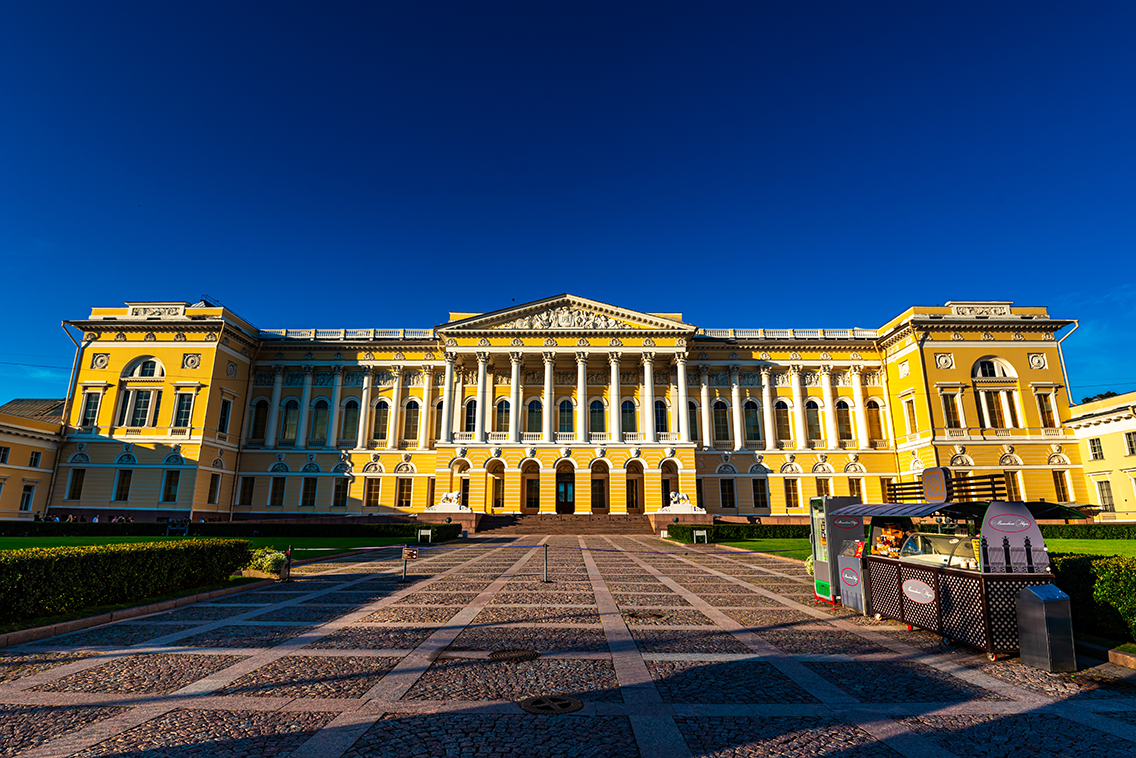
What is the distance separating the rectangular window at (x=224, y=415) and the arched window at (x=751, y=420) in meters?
40.1

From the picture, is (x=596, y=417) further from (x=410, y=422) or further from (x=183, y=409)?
(x=183, y=409)

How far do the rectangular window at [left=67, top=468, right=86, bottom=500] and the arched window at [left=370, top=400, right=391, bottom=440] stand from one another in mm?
18854

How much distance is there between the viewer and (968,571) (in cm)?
759

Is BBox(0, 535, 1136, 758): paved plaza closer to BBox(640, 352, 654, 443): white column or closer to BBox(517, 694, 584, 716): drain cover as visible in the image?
BBox(517, 694, 584, 716): drain cover

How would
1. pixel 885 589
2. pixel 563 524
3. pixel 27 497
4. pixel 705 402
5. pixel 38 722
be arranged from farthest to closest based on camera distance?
1. pixel 705 402
2. pixel 563 524
3. pixel 27 497
4. pixel 885 589
5. pixel 38 722

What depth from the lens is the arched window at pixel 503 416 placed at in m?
44.7

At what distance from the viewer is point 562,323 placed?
42719mm

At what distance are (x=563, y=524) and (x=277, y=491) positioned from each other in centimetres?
2332

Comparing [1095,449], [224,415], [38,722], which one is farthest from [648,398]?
[38,722]

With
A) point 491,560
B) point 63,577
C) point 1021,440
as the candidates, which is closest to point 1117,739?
point 63,577

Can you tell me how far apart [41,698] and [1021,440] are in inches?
1963

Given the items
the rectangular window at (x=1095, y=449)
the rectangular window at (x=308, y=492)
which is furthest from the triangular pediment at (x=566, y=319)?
the rectangular window at (x=1095, y=449)

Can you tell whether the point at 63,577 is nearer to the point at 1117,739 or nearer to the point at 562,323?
the point at 1117,739

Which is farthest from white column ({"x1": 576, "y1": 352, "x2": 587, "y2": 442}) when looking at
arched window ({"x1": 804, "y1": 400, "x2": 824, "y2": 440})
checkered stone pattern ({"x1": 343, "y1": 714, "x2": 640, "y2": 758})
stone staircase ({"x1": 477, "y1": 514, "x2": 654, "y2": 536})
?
checkered stone pattern ({"x1": 343, "y1": 714, "x2": 640, "y2": 758})
